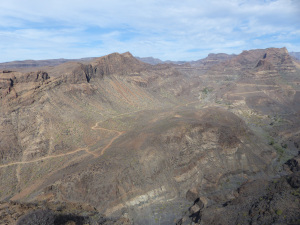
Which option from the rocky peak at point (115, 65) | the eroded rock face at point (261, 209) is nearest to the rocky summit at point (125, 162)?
the eroded rock face at point (261, 209)

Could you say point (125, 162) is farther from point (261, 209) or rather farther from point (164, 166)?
point (261, 209)

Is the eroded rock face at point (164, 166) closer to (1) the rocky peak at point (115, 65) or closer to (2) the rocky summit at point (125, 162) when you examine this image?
(2) the rocky summit at point (125, 162)

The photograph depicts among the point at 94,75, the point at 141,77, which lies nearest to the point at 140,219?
the point at 94,75

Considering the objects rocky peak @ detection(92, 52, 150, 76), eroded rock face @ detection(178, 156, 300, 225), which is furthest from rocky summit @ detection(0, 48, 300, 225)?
rocky peak @ detection(92, 52, 150, 76)

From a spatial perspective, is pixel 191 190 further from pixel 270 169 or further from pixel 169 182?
pixel 270 169

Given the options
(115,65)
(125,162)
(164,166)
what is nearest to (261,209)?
(164,166)

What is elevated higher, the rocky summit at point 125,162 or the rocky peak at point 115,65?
the rocky peak at point 115,65

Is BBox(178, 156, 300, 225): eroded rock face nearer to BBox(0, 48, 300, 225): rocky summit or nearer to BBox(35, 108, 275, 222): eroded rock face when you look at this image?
BBox(0, 48, 300, 225): rocky summit

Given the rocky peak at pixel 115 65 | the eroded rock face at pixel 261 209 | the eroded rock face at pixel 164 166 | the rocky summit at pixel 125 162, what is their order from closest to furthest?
the eroded rock face at pixel 261 209 < the rocky summit at pixel 125 162 < the eroded rock face at pixel 164 166 < the rocky peak at pixel 115 65
